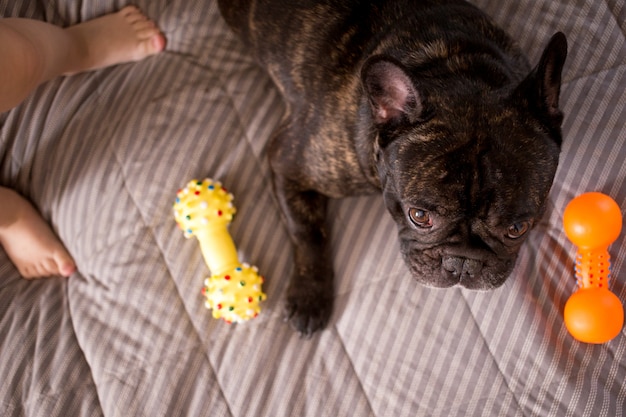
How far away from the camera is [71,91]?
2.76 m

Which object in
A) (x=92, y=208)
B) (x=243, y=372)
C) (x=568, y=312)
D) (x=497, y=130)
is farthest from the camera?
(x=92, y=208)

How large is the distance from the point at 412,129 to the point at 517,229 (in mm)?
415

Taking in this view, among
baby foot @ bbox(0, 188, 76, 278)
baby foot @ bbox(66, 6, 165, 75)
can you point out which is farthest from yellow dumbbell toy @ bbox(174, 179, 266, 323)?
baby foot @ bbox(66, 6, 165, 75)

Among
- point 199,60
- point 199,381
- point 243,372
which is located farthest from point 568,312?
point 199,60

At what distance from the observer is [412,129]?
179cm

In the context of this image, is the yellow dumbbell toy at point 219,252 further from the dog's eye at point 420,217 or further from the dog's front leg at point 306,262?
the dog's eye at point 420,217

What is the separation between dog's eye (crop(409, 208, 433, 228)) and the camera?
181 centimetres

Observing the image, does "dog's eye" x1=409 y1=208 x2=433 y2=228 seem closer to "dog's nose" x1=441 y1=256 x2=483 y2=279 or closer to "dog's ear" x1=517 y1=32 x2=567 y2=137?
"dog's nose" x1=441 y1=256 x2=483 y2=279

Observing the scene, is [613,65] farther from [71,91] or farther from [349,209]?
[71,91]

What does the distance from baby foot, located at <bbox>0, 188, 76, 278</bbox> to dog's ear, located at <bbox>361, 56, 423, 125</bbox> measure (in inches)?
58.0

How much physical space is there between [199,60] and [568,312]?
1745 mm

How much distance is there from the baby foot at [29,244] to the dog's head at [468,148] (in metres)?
1.45

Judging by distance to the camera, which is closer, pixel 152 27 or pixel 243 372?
pixel 243 372

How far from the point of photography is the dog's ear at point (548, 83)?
1.65 meters
